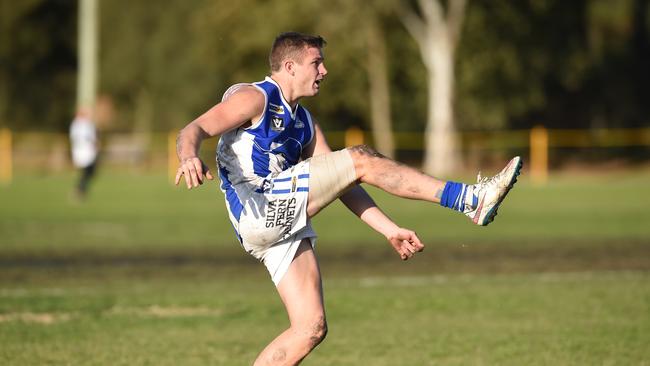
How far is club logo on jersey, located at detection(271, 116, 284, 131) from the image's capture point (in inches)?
253

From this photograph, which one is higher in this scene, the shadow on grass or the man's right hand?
the man's right hand

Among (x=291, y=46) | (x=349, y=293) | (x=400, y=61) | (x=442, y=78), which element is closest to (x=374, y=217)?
(x=291, y=46)

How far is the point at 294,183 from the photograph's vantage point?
6273 millimetres

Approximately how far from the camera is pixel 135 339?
970 centimetres

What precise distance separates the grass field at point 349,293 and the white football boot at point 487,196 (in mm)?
2785

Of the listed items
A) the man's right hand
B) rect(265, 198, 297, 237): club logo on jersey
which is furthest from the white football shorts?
the man's right hand

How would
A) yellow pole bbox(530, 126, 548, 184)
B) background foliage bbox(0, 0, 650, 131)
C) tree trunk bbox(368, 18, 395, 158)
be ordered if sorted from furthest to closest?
background foliage bbox(0, 0, 650, 131)
tree trunk bbox(368, 18, 395, 158)
yellow pole bbox(530, 126, 548, 184)

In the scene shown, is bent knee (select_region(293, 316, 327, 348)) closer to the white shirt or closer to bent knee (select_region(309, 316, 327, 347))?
bent knee (select_region(309, 316, 327, 347))

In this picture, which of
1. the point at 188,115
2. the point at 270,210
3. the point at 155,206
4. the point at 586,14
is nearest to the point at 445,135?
the point at 586,14

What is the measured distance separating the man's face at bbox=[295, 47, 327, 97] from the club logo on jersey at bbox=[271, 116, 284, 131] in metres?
0.20

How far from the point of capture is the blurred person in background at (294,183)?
6.02 metres

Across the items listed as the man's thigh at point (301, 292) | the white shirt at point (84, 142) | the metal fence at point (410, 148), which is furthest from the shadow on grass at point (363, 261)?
the metal fence at point (410, 148)

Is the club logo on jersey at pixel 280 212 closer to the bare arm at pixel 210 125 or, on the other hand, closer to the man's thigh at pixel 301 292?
the man's thigh at pixel 301 292

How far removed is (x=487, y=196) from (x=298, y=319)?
1.30m
